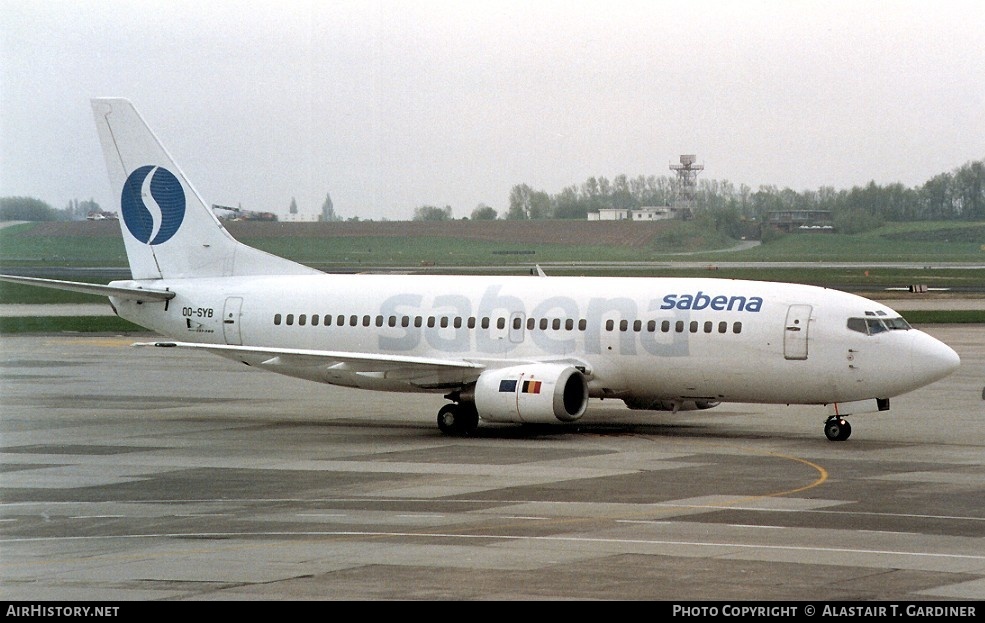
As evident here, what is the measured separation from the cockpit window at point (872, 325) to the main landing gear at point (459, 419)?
9451 mm

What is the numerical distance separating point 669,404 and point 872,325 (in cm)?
554

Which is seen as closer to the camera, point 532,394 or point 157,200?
point 532,394

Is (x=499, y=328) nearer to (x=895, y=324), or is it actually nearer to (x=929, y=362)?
(x=895, y=324)

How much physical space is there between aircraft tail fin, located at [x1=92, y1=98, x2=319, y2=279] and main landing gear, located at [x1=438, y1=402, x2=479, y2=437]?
27.3 feet

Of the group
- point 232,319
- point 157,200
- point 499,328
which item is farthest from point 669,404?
point 157,200

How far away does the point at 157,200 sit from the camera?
145 feet

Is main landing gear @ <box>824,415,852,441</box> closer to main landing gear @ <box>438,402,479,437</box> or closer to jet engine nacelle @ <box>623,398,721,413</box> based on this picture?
jet engine nacelle @ <box>623,398,721,413</box>

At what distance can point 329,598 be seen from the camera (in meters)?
17.8

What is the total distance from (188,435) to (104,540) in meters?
15.0

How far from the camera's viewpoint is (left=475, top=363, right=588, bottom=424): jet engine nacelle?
36156 mm

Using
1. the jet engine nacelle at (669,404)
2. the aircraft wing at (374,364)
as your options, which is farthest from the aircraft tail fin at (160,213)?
the jet engine nacelle at (669,404)

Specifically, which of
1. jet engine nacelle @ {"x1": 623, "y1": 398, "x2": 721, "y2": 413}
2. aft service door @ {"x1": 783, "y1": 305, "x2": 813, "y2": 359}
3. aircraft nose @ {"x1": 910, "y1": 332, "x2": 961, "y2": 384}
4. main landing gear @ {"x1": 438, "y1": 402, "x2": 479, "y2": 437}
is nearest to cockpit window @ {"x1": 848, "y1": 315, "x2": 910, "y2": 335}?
aircraft nose @ {"x1": 910, "y1": 332, "x2": 961, "y2": 384}
